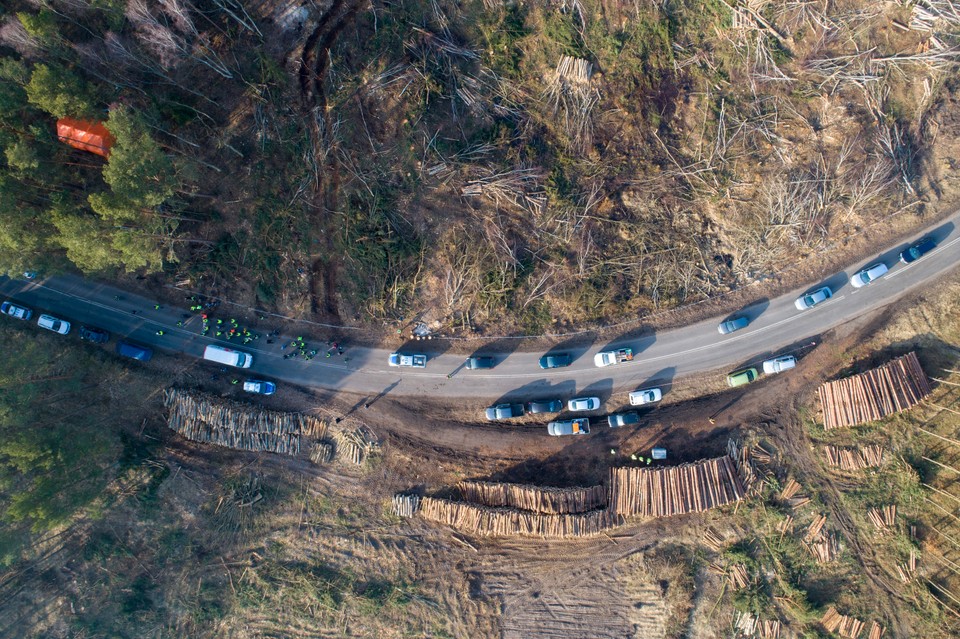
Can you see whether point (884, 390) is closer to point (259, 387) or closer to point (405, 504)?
point (405, 504)

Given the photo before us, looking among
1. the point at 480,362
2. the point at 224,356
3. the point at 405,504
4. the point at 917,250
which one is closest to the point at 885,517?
the point at 917,250

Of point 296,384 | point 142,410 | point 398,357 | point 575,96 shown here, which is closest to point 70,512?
point 142,410

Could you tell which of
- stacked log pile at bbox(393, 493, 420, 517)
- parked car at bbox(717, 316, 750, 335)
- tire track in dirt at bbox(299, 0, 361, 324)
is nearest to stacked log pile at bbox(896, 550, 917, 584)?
parked car at bbox(717, 316, 750, 335)

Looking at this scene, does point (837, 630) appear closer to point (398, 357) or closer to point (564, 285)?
point (564, 285)

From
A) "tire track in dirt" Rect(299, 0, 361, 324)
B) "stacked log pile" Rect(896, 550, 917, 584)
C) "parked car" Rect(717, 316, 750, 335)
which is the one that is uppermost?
"tire track in dirt" Rect(299, 0, 361, 324)

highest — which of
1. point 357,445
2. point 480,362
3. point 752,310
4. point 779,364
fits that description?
point 752,310

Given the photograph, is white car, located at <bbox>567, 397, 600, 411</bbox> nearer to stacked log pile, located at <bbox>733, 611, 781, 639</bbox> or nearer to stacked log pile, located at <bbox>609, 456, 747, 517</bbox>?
stacked log pile, located at <bbox>609, 456, 747, 517</bbox>

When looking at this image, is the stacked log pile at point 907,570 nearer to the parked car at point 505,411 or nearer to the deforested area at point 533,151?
the deforested area at point 533,151
